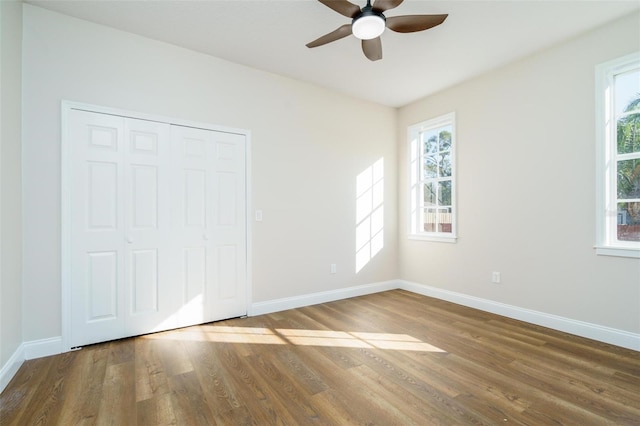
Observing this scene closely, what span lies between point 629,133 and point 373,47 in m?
2.49

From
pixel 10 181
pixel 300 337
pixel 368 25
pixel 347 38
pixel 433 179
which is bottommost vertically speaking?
pixel 300 337

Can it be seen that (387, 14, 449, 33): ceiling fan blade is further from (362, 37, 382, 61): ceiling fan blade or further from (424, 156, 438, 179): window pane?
(424, 156, 438, 179): window pane

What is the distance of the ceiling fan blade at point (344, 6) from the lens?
82.2 inches

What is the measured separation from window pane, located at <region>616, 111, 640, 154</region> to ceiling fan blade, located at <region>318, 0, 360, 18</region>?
8.82 ft

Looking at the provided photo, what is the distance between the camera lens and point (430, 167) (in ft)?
14.9

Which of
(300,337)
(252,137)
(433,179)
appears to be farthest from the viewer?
(433,179)

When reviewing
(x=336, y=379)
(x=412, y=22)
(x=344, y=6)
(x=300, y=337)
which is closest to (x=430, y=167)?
(x=412, y=22)

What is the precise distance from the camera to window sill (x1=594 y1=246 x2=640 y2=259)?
8.61 feet

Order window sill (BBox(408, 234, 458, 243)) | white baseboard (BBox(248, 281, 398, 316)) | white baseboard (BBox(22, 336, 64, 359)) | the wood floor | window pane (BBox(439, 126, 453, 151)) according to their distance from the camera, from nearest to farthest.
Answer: the wood floor < white baseboard (BBox(22, 336, 64, 359)) < white baseboard (BBox(248, 281, 398, 316)) < window sill (BBox(408, 234, 458, 243)) < window pane (BBox(439, 126, 453, 151))

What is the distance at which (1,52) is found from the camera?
2.11 m

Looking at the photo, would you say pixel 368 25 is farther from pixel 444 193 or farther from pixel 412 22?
pixel 444 193

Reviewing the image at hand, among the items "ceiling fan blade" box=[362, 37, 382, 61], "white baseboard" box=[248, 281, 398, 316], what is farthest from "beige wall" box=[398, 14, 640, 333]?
"ceiling fan blade" box=[362, 37, 382, 61]

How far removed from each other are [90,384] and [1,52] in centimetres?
242

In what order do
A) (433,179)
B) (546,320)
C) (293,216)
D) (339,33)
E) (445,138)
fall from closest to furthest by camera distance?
(339,33)
(546,320)
(293,216)
(445,138)
(433,179)
